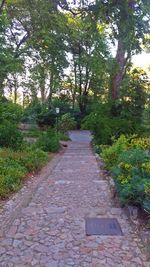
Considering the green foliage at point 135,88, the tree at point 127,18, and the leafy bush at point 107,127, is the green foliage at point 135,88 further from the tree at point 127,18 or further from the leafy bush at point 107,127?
the tree at point 127,18

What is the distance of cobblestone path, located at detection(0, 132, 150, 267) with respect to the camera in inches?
116

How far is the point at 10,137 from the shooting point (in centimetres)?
1005

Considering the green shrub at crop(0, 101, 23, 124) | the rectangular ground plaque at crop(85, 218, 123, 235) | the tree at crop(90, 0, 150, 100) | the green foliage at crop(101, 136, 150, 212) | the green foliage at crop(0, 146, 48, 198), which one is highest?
the tree at crop(90, 0, 150, 100)

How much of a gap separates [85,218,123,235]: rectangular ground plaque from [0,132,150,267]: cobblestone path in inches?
2.9

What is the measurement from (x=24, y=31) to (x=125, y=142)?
14.6 meters

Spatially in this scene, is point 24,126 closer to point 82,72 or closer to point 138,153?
point 82,72

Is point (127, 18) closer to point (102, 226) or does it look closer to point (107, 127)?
point (102, 226)

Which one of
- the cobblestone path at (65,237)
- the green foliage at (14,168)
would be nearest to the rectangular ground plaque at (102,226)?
the cobblestone path at (65,237)

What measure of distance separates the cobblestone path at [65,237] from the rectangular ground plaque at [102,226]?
2.9 inches

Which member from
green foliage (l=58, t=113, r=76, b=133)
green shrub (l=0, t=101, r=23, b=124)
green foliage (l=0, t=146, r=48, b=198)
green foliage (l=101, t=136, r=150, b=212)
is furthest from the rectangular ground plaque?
green foliage (l=58, t=113, r=76, b=133)

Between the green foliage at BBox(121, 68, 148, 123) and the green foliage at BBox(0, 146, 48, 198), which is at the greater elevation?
the green foliage at BBox(121, 68, 148, 123)

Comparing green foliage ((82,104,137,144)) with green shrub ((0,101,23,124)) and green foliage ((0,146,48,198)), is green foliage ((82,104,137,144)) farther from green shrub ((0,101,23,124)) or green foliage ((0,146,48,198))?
green foliage ((0,146,48,198))

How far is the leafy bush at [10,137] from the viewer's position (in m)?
10.0

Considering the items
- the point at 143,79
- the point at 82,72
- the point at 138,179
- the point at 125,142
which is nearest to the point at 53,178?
the point at 125,142
